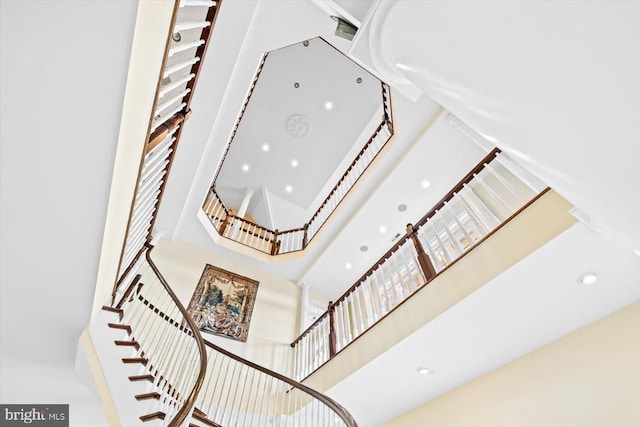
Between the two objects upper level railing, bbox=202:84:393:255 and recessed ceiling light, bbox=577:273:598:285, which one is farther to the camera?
upper level railing, bbox=202:84:393:255

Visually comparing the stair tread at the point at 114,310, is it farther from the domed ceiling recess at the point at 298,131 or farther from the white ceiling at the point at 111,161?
the domed ceiling recess at the point at 298,131

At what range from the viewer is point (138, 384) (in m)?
Result: 3.05

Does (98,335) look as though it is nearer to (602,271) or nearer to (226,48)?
(226,48)

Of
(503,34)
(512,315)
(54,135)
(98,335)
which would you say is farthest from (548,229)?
(98,335)

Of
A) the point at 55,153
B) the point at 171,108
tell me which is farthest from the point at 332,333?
the point at 55,153

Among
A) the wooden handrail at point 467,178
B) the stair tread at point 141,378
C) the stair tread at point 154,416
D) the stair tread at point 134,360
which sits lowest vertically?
the stair tread at point 154,416

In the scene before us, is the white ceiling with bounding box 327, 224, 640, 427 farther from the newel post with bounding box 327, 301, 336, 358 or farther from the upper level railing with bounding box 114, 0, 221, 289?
the upper level railing with bounding box 114, 0, 221, 289

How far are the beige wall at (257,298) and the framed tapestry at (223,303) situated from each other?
0.39ft

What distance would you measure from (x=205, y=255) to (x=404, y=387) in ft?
15.6

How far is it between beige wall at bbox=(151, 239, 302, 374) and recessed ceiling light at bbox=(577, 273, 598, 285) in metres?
4.72

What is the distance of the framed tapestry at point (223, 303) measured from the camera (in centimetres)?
575

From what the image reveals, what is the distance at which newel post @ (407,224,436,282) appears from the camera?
345 centimetres

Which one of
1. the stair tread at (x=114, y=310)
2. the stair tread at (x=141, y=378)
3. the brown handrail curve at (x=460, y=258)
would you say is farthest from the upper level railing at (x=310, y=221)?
the stair tread at (x=141, y=378)

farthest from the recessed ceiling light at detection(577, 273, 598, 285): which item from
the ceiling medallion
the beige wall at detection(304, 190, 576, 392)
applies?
the ceiling medallion
